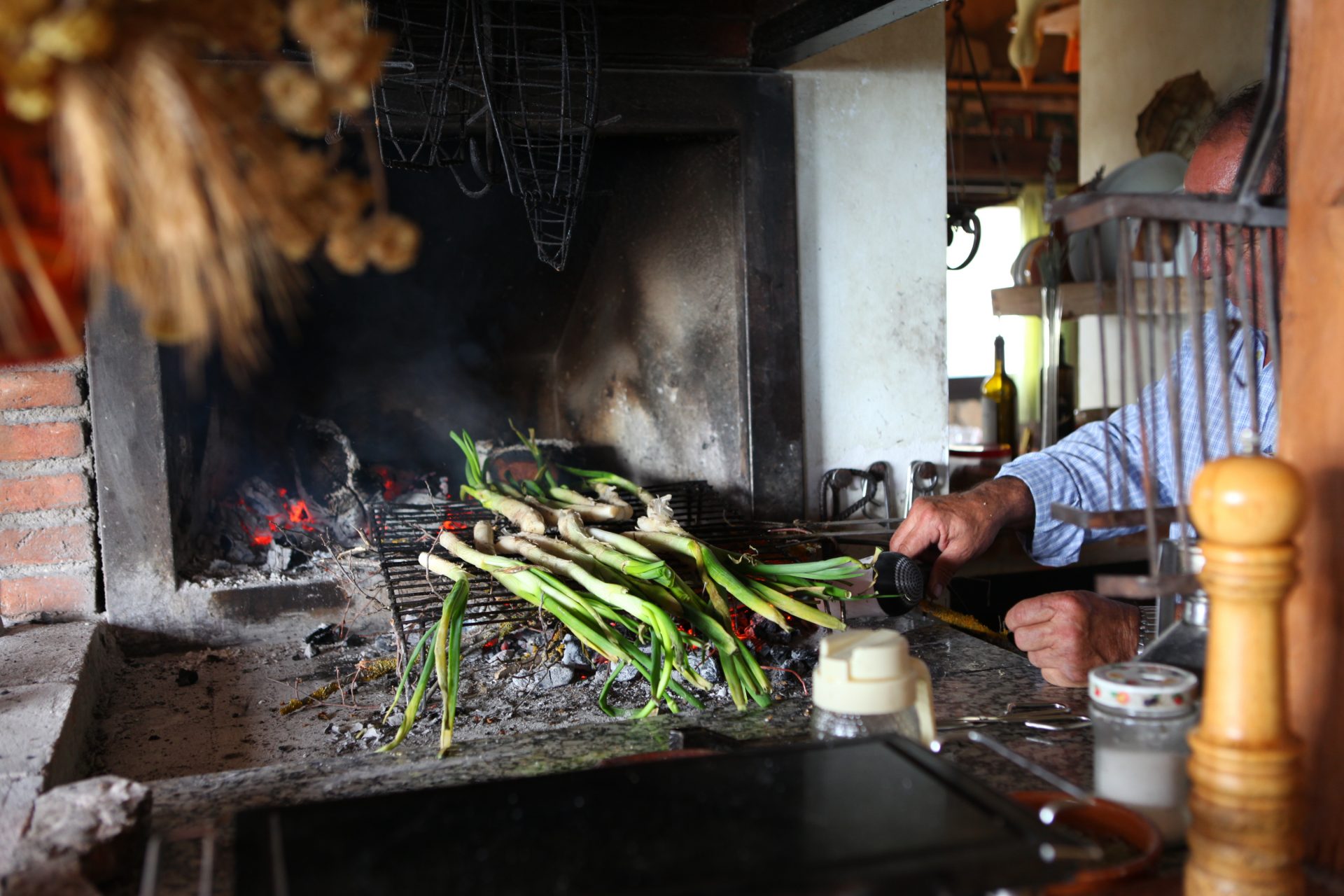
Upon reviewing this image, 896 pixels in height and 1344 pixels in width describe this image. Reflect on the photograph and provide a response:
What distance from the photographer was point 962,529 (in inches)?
72.4

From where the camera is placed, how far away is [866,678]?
3.10ft

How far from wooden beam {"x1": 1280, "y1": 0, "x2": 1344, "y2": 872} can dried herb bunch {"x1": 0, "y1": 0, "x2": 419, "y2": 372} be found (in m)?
0.72

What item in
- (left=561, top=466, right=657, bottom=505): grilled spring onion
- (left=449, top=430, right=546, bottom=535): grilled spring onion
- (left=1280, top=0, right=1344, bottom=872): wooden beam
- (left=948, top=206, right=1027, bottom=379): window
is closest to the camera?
(left=1280, top=0, right=1344, bottom=872): wooden beam

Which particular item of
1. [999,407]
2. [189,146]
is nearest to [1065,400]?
[999,407]

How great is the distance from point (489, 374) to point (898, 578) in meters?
2.00

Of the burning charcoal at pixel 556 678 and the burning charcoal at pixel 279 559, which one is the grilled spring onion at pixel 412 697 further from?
the burning charcoal at pixel 279 559

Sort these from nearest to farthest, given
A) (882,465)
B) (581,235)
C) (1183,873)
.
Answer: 1. (1183,873)
2. (882,465)
3. (581,235)

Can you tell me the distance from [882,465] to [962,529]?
2.26 ft

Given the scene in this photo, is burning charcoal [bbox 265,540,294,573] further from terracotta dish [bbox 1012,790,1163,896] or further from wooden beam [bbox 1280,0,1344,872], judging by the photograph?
wooden beam [bbox 1280,0,1344,872]

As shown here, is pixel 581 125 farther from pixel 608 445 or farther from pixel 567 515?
pixel 608 445

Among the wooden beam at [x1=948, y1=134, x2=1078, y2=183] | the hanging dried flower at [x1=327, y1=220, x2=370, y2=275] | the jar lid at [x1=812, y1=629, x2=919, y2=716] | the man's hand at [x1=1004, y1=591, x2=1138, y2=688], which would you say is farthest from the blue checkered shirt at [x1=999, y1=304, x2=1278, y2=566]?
the wooden beam at [x1=948, y1=134, x2=1078, y2=183]

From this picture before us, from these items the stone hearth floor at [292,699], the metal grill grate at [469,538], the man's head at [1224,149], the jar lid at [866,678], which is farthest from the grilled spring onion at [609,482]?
the jar lid at [866,678]

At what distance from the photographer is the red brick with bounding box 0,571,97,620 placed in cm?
204

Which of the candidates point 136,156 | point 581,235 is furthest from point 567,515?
point 136,156
